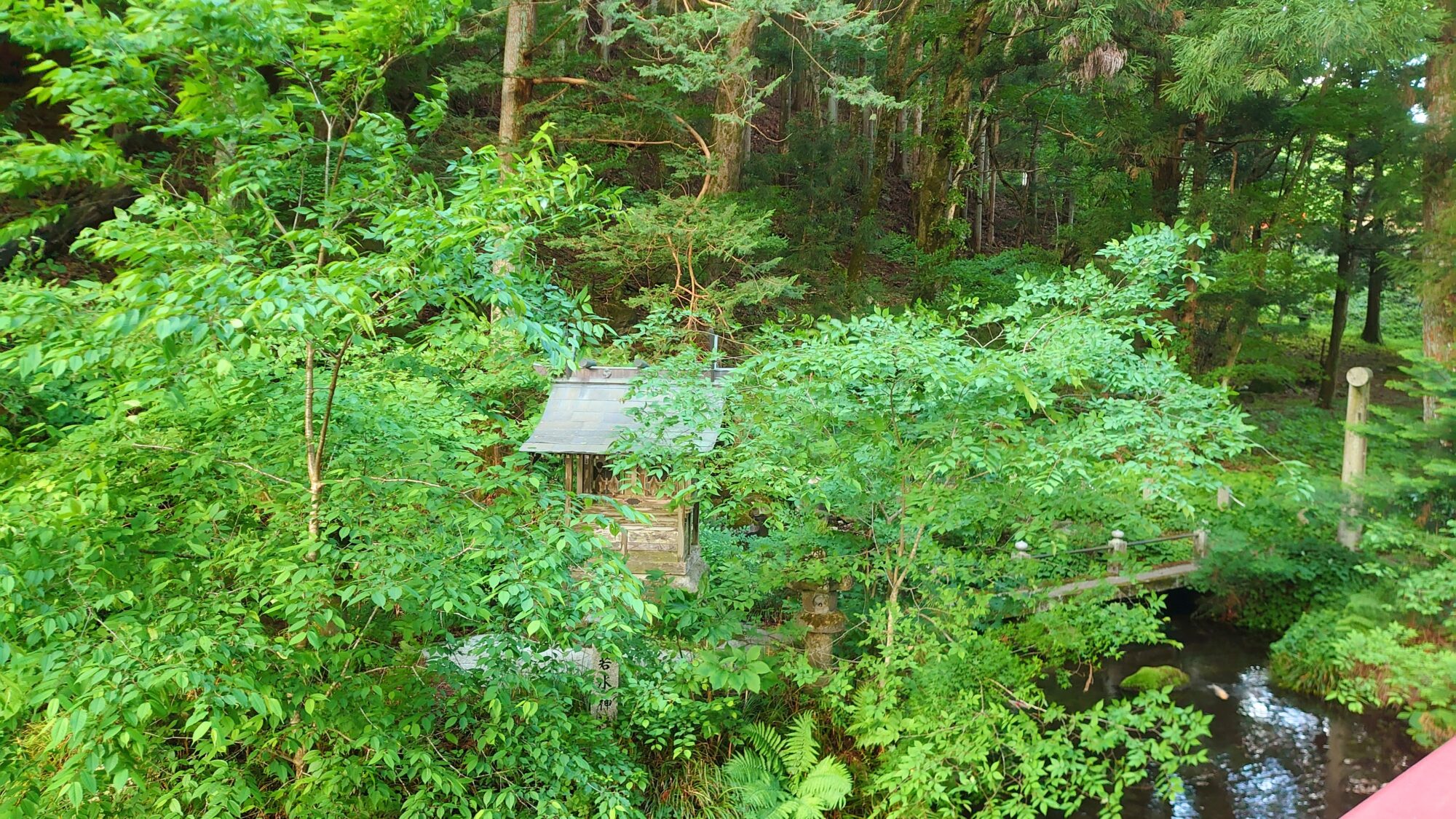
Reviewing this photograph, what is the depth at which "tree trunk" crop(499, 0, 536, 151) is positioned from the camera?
31.3 feet

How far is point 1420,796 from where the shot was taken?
652 millimetres

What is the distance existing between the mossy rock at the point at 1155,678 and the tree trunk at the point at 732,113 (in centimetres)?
706

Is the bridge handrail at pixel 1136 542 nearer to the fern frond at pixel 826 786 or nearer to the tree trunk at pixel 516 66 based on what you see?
the fern frond at pixel 826 786

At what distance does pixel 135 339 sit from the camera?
2.93 meters

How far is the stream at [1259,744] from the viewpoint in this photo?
7.19 metres

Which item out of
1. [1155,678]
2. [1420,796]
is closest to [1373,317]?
[1155,678]

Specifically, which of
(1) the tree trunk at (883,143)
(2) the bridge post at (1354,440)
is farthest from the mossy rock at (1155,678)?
(1) the tree trunk at (883,143)

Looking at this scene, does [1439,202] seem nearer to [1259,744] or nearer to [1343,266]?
[1259,744]

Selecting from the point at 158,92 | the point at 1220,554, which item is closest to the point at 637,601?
the point at 158,92

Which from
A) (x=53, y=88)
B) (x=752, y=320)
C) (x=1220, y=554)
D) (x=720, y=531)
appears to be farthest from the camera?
(x=752, y=320)

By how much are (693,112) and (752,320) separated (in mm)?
2876

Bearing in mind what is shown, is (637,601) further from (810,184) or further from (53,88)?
(810,184)

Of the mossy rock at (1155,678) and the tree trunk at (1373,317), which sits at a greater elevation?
the tree trunk at (1373,317)

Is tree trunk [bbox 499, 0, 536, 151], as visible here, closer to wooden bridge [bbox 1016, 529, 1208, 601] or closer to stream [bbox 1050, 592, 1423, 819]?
wooden bridge [bbox 1016, 529, 1208, 601]
